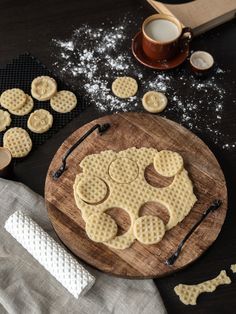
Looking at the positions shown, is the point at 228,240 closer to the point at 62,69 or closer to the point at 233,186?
the point at 233,186

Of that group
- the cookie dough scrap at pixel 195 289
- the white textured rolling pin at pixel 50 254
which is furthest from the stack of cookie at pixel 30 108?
the cookie dough scrap at pixel 195 289

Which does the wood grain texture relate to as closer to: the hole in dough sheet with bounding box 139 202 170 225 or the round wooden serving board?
the round wooden serving board

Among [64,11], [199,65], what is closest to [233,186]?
[199,65]

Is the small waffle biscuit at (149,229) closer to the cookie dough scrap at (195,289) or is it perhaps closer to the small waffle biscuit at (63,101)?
the cookie dough scrap at (195,289)

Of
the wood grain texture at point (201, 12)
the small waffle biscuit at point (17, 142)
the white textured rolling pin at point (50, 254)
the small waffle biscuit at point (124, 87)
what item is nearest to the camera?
the white textured rolling pin at point (50, 254)

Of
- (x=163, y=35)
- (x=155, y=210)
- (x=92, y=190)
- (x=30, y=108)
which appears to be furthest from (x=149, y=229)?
(x=163, y=35)

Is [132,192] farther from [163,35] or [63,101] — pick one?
[163,35]
